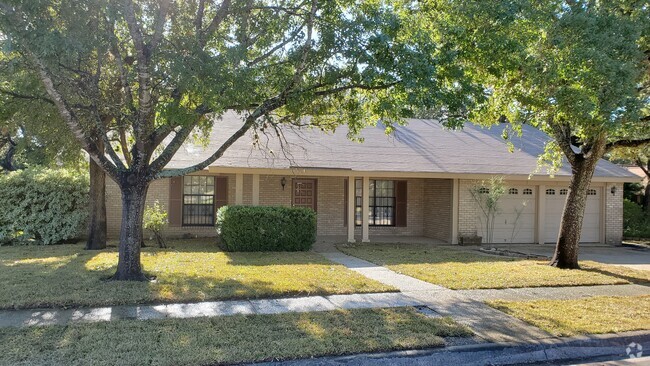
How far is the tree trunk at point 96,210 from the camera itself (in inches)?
543

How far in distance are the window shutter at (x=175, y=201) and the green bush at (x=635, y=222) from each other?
20141mm

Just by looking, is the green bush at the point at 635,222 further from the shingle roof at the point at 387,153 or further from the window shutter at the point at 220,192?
the window shutter at the point at 220,192

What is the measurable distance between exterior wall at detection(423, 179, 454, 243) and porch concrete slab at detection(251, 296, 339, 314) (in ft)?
34.6

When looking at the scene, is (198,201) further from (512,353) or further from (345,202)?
(512,353)

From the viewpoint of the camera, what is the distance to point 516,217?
1834cm

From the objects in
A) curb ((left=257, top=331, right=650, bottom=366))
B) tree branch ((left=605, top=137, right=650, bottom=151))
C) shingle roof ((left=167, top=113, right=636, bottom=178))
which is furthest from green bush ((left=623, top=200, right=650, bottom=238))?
curb ((left=257, top=331, right=650, bottom=366))

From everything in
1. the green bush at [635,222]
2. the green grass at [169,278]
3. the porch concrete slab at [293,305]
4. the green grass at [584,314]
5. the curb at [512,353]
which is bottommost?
the curb at [512,353]

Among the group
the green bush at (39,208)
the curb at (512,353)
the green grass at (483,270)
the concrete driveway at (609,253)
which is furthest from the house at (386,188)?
the curb at (512,353)

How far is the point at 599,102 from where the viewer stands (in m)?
8.24

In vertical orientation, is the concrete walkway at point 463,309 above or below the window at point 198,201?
below

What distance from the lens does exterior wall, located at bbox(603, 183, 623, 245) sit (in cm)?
1905

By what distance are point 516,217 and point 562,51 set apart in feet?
35.9

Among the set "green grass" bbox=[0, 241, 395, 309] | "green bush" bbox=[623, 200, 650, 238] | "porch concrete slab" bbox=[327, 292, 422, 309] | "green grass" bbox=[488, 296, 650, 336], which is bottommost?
"green grass" bbox=[488, 296, 650, 336]

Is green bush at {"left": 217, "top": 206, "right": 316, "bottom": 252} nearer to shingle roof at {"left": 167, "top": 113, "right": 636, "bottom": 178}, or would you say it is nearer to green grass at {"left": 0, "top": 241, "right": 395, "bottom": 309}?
green grass at {"left": 0, "top": 241, "right": 395, "bottom": 309}
